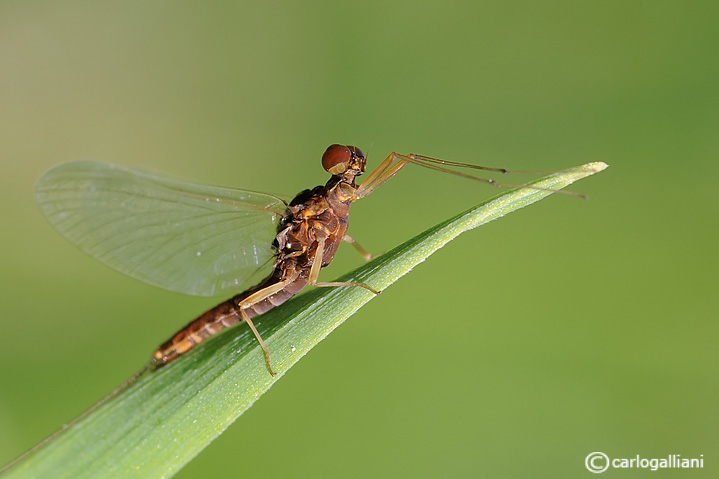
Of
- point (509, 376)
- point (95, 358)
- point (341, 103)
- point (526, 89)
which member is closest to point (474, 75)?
point (526, 89)

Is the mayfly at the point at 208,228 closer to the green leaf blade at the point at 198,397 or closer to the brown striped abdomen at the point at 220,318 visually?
the brown striped abdomen at the point at 220,318

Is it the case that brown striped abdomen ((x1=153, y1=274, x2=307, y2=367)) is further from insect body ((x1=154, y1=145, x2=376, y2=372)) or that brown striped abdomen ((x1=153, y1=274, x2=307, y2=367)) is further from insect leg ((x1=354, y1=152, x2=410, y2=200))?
insect leg ((x1=354, y1=152, x2=410, y2=200))

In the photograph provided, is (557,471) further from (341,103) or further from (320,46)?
(320,46)

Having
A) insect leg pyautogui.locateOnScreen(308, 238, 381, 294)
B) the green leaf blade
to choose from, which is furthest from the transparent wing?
the green leaf blade

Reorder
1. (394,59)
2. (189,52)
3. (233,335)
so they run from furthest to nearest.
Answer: (189,52)
(394,59)
(233,335)

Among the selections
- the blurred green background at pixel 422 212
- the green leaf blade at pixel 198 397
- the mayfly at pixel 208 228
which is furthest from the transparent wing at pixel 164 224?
the green leaf blade at pixel 198 397

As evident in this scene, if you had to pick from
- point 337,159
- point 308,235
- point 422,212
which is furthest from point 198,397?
point 422,212

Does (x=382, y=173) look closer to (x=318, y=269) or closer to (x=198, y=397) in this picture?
(x=318, y=269)
